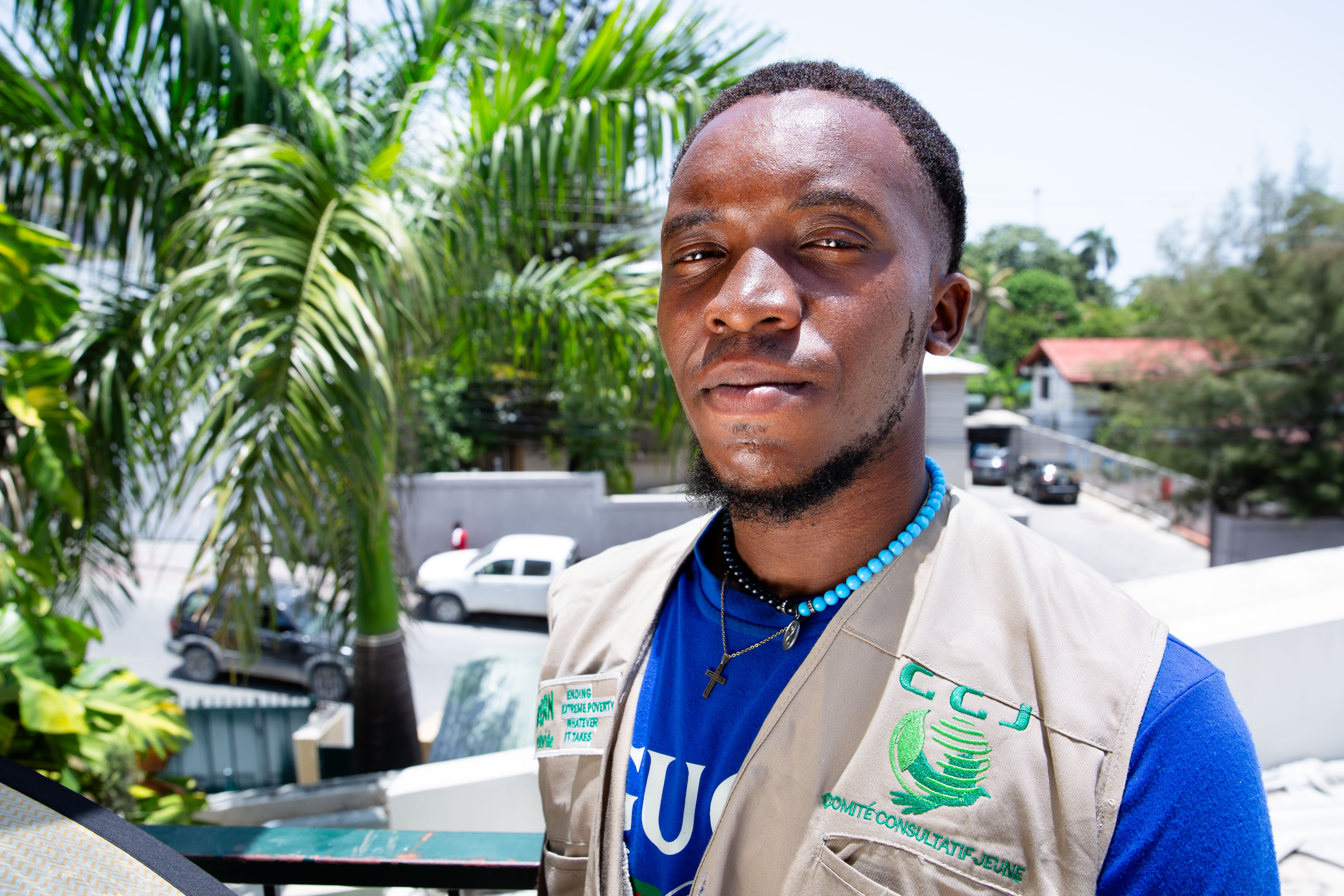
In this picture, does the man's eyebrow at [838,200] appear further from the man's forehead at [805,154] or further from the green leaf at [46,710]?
the green leaf at [46,710]

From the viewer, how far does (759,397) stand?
33.1 inches

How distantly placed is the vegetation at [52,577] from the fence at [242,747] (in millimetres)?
3655

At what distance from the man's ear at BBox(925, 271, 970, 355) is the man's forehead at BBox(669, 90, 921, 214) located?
14 cm

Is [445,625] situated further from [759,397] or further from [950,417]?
[759,397]

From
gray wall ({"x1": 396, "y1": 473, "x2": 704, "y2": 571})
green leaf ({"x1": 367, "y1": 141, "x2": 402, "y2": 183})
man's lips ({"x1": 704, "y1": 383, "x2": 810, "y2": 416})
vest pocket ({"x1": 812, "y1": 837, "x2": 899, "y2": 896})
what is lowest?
gray wall ({"x1": 396, "y1": 473, "x2": 704, "y2": 571})

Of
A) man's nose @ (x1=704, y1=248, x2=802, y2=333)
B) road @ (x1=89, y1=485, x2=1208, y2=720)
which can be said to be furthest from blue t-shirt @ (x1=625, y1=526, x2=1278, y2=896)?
road @ (x1=89, y1=485, x2=1208, y2=720)

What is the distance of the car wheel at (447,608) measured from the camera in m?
12.4

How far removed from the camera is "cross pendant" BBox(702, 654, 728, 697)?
98 cm

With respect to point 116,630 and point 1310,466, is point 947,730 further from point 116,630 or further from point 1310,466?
point 1310,466

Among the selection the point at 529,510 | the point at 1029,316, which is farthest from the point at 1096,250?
the point at 529,510

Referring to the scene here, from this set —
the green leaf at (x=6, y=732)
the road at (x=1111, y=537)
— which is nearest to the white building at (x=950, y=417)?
the green leaf at (x=6, y=732)

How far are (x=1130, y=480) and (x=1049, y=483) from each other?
275 centimetres

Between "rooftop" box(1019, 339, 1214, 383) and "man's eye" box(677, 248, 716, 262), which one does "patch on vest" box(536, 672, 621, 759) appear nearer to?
"man's eye" box(677, 248, 716, 262)

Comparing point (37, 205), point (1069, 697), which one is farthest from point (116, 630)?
point (1069, 697)
